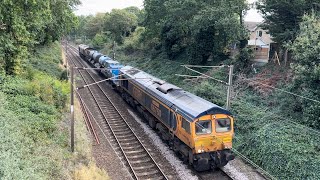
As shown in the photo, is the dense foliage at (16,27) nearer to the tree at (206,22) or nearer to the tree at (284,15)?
the tree at (206,22)

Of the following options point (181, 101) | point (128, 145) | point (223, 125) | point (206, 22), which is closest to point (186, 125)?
point (223, 125)

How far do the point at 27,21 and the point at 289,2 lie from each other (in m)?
19.3

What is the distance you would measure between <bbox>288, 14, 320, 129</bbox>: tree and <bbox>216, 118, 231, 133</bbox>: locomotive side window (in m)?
4.54

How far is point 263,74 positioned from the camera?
25391mm

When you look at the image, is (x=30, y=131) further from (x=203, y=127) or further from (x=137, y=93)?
(x=137, y=93)

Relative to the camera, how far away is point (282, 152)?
622 inches

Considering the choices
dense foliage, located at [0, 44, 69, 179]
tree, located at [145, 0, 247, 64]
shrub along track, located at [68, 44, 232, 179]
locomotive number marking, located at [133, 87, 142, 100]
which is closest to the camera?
dense foliage, located at [0, 44, 69, 179]

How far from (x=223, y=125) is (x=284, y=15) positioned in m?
13.3

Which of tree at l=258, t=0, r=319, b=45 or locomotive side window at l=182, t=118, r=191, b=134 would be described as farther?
tree at l=258, t=0, r=319, b=45

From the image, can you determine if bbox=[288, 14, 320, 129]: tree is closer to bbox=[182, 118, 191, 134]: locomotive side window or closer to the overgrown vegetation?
the overgrown vegetation

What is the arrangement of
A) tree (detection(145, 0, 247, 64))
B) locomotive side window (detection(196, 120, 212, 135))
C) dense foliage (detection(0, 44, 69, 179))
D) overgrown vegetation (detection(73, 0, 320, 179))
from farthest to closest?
tree (detection(145, 0, 247, 64)) → overgrown vegetation (detection(73, 0, 320, 179)) → locomotive side window (detection(196, 120, 212, 135)) → dense foliage (detection(0, 44, 69, 179))

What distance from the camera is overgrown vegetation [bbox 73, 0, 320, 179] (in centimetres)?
1623

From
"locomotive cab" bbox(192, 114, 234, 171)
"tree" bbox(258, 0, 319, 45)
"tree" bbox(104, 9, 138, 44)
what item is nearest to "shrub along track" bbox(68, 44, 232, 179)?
"locomotive cab" bbox(192, 114, 234, 171)

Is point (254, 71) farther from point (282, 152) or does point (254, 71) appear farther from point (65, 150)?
point (65, 150)
